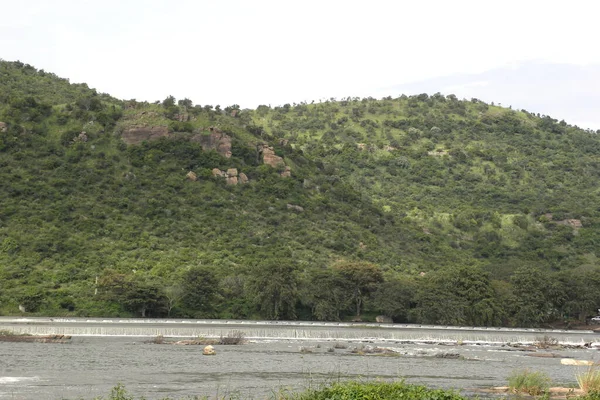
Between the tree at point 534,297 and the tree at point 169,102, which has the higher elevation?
the tree at point 169,102

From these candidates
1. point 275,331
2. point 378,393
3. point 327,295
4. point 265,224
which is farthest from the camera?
point 265,224

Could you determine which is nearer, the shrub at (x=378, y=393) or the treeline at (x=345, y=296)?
the shrub at (x=378, y=393)

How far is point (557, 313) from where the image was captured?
83188mm

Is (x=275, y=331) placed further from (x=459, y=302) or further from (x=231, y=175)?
(x=231, y=175)

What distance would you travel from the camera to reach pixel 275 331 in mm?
64375

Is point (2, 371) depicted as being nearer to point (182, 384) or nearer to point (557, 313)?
point (182, 384)

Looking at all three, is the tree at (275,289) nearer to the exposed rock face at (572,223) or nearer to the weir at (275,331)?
the weir at (275,331)

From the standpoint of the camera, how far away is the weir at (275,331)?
60.9 meters

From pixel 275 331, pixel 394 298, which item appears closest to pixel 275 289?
pixel 275 331

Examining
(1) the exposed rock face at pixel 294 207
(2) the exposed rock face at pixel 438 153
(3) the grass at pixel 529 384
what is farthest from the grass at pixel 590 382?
(2) the exposed rock face at pixel 438 153

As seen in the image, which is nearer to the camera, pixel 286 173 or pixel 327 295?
pixel 327 295

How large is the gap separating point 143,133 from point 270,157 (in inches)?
737

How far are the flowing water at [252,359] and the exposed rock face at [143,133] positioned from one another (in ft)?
Result: 146

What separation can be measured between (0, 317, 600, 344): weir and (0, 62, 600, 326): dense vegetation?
7.55 meters
